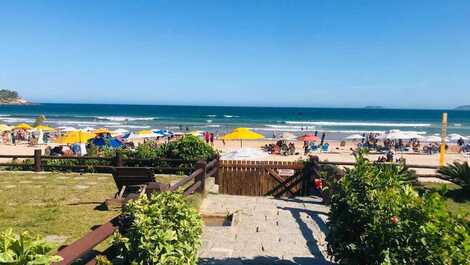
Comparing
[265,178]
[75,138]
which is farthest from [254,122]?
[265,178]

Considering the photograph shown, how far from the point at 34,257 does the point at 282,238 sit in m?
5.12

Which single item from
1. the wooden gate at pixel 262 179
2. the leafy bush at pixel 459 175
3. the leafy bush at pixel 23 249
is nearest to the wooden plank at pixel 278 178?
the wooden gate at pixel 262 179

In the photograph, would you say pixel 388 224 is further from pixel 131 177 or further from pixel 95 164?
pixel 95 164

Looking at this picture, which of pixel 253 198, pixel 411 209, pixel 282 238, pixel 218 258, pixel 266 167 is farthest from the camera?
pixel 266 167

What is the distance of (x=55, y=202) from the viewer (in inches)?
372

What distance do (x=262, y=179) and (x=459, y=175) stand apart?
17.7 ft

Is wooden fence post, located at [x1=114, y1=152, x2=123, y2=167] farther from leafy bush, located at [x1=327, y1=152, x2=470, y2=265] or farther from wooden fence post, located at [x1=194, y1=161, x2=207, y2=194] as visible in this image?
leafy bush, located at [x1=327, y1=152, x2=470, y2=265]

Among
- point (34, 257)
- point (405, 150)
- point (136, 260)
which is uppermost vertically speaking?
point (34, 257)

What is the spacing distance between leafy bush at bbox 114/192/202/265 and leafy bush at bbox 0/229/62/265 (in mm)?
1367

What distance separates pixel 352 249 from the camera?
3877 mm

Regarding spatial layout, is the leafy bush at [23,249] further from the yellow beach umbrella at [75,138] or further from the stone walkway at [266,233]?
the yellow beach umbrella at [75,138]

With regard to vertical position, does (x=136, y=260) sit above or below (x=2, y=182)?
above

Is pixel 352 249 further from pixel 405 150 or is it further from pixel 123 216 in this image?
pixel 405 150

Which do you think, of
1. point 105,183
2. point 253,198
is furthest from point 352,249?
point 105,183
